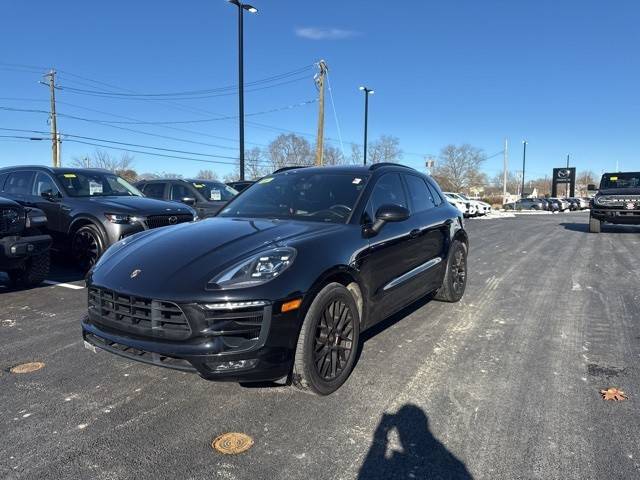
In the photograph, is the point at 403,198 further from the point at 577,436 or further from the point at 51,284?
the point at 51,284

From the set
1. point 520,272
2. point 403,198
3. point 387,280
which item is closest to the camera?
point 387,280

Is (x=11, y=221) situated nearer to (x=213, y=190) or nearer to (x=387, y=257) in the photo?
(x=387, y=257)

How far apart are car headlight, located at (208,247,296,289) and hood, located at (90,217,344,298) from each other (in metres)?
0.07

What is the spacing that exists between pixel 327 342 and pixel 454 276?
10.0 ft

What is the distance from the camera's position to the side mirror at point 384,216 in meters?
3.94

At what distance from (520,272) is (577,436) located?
5821 millimetres

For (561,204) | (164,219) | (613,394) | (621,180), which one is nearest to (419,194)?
(613,394)

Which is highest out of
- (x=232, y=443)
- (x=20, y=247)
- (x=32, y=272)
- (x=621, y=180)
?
(x=621, y=180)

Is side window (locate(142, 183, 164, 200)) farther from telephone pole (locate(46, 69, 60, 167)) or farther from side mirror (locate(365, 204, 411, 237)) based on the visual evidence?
telephone pole (locate(46, 69, 60, 167))

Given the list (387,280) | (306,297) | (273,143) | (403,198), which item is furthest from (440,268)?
(273,143)

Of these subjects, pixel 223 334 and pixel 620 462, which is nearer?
pixel 620 462

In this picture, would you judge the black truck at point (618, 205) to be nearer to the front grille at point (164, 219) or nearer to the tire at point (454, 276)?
the tire at point (454, 276)

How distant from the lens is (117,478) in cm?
245

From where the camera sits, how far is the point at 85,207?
7.46m
